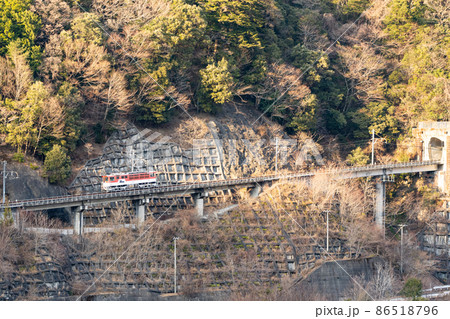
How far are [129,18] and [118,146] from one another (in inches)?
495

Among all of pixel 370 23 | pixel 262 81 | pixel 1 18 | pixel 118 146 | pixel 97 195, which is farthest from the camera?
pixel 370 23

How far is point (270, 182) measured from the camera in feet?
207

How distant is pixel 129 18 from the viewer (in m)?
67.1

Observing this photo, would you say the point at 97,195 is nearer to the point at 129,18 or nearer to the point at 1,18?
the point at 1,18

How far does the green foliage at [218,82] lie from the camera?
67.6m

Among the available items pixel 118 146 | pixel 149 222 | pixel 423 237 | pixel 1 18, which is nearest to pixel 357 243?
pixel 423 237

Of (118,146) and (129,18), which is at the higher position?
(129,18)

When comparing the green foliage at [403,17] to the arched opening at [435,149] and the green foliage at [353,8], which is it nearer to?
the green foliage at [353,8]

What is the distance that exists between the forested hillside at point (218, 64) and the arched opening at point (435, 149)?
2.72 m

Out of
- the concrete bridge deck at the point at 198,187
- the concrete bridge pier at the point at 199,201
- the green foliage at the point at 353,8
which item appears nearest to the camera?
the concrete bridge deck at the point at 198,187

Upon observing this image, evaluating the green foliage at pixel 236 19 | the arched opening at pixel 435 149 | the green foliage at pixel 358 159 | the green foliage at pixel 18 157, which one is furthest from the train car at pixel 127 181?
the arched opening at pixel 435 149

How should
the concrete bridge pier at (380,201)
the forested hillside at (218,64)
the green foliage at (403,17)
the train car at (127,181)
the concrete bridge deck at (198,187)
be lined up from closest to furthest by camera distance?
the concrete bridge deck at (198,187), the train car at (127,181), the forested hillside at (218,64), the concrete bridge pier at (380,201), the green foliage at (403,17)

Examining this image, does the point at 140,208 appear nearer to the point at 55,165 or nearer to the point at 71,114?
the point at 55,165

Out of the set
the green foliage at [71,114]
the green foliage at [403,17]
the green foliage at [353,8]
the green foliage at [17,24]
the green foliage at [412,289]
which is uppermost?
the green foliage at [353,8]
